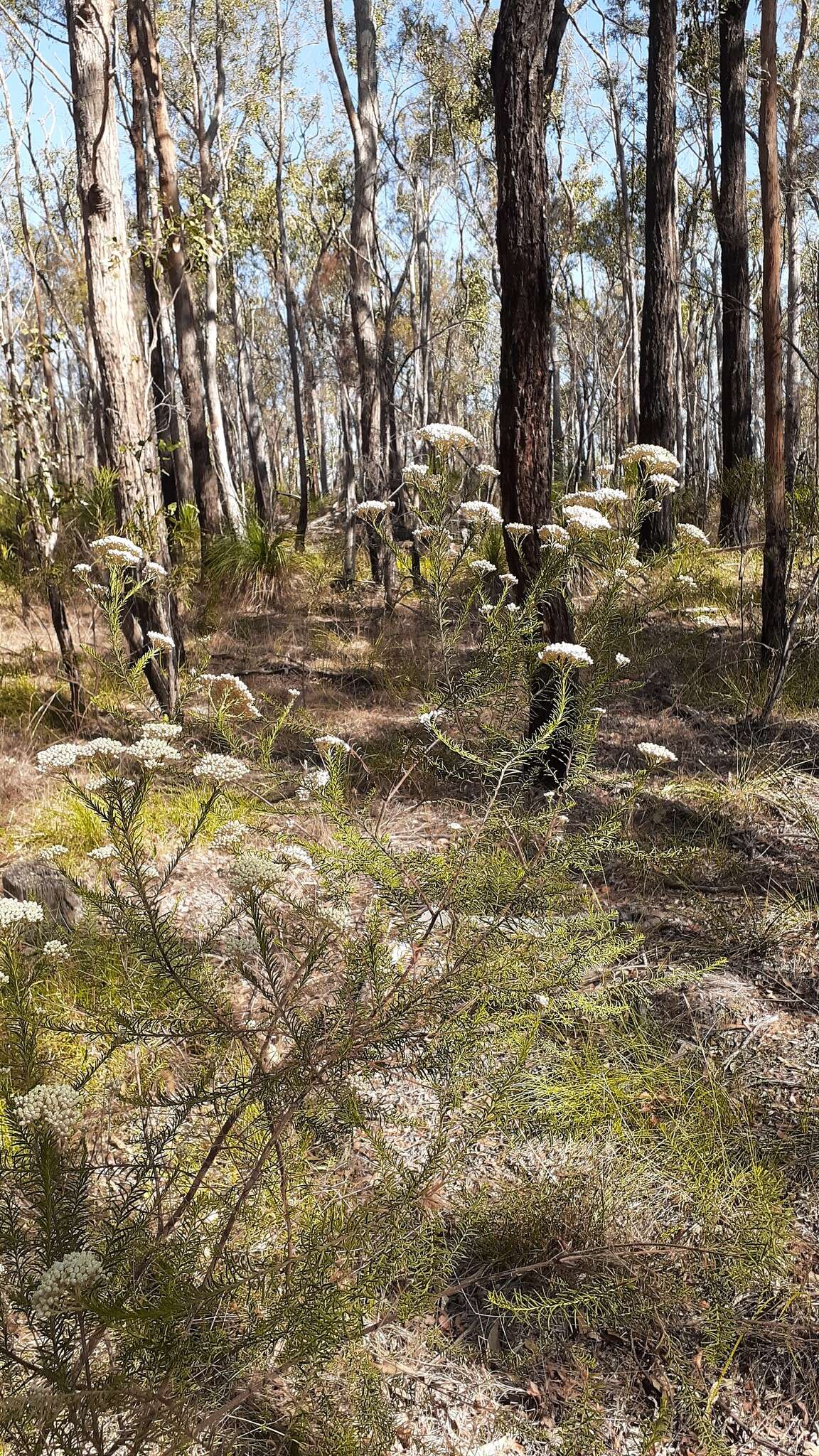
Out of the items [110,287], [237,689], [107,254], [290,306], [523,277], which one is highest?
[290,306]

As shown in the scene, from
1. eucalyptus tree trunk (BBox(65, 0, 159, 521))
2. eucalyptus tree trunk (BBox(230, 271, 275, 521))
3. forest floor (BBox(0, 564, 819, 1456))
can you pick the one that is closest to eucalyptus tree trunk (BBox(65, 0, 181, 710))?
eucalyptus tree trunk (BBox(65, 0, 159, 521))

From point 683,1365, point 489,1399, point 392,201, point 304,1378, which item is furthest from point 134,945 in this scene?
point 392,201

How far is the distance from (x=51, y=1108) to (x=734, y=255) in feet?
33.4

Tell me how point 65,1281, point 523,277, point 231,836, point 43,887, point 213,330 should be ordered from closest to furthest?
point 65,1281 < point 231,836 < point 43,887 < point 523,277 < point 213,330

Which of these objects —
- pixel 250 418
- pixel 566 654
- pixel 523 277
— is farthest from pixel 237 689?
pixel 250 418

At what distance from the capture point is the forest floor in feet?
5.60

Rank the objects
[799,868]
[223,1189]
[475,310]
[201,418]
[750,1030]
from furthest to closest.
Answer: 1. [475,310]
2. [201,418]
3. [799,868]
4. [750,1030]
5. [223,1189]

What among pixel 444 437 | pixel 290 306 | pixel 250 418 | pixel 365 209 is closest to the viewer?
pixel 444 437

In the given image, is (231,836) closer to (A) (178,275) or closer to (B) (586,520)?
(B) (586,520)

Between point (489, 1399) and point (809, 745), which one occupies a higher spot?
point (809, 745)

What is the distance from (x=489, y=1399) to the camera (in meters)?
1.72

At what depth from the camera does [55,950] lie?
1.82 m

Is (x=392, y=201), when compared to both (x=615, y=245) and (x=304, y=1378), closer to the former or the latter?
(x=615, y=245)

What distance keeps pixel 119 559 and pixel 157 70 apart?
21.2 ft
